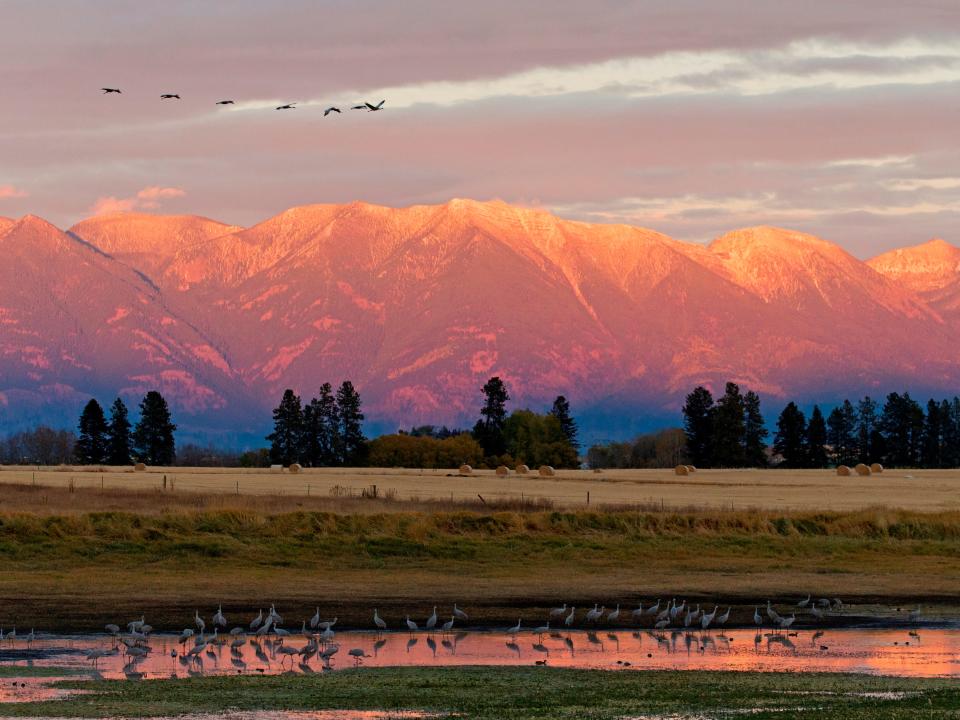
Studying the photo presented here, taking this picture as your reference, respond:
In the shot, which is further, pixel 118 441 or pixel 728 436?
pixel 728 436

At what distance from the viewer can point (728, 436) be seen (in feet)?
641

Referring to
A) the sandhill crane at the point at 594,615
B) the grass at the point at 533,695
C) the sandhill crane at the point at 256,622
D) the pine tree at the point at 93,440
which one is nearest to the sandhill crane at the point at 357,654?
the grass at the point at 533,695

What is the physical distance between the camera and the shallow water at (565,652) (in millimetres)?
31312

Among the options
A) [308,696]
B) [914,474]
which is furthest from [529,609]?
[914,474]

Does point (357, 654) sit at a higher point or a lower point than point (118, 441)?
lower

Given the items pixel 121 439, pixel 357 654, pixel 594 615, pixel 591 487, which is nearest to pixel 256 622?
pixel 357 654

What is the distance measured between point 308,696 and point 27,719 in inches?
177

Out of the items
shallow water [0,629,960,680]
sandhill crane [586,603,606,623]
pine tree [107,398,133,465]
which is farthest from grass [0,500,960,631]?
pine tree [107,398,133,465]

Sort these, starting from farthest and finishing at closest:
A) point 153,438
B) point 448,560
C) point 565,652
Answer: point 153,438
point 448,560
point 565,652

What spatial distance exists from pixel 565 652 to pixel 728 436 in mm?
163837

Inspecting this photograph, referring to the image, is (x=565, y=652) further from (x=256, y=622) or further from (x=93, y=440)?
(x=93, y=440)

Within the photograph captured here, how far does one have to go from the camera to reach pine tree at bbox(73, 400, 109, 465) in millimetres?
186750

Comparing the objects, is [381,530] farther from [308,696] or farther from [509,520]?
[308,696]

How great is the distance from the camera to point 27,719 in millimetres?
25125
